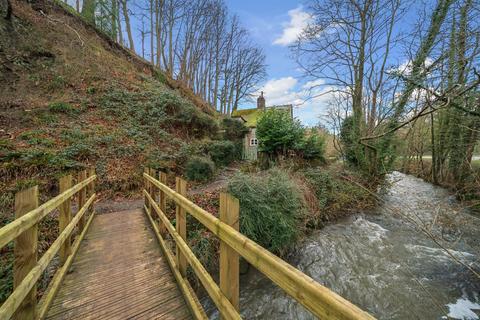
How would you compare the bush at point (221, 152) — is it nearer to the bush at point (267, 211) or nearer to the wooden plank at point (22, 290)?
Answer: the bush at point (267, 211)

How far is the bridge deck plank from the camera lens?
1.98 m

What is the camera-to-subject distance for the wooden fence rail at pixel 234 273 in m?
0.80

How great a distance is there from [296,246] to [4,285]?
5038mm

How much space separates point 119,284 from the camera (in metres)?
2.37

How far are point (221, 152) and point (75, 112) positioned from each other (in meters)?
6.21

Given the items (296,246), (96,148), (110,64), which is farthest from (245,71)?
(296,246)

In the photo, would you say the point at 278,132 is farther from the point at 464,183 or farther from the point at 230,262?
the point at 230,262

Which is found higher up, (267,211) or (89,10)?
(89,10)

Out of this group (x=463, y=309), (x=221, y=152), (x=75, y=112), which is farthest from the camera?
(x=221, y=152)

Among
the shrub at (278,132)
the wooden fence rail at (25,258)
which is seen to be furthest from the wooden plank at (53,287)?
the shrub at (278,132)

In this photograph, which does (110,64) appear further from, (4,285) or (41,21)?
(4,285)

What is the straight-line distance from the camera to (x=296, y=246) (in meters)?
4.98

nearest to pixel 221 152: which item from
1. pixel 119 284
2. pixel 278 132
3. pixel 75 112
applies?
pixel 278 132

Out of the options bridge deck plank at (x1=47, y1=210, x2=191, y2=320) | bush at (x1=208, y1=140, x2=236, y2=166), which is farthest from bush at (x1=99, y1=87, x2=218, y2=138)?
bridge deck plank at (x1=47, y1=210, x2=191, y2=320)
